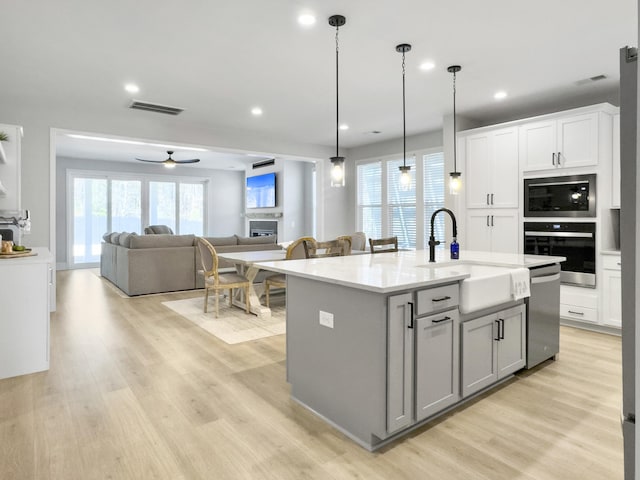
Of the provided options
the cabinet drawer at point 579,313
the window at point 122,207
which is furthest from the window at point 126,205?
the cabinet drawer at point 579,313

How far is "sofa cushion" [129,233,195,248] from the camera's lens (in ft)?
19.6

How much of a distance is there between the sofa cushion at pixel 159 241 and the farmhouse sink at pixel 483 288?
4593 mm

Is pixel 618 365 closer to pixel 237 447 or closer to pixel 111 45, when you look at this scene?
pixel 237 447

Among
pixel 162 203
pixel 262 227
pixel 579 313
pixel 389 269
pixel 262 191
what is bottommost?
pixel 579 313

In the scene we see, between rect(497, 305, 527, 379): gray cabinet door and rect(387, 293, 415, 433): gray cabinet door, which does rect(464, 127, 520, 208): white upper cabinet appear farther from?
rect(387, 293, 415, 433): gray cabinet door

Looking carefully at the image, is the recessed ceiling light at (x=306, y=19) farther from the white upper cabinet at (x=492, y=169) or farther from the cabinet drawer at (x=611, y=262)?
the cabinet drawer at (x=611, y=262)

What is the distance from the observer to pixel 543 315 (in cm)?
315

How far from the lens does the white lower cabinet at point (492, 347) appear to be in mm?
2455

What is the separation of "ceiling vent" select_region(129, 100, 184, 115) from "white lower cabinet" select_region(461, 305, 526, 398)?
4598 mm

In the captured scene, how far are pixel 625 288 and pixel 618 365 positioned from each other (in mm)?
3096

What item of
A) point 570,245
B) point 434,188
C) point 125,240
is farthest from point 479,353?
point 125,240

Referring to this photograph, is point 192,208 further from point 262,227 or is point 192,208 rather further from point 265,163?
point 265,163

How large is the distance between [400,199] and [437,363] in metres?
5.30

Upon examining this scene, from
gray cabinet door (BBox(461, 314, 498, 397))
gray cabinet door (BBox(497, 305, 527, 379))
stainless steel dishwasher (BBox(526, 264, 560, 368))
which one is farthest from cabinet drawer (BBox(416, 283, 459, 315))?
stainless steel dishwasher (BBox(526, 264, 560, 368))
